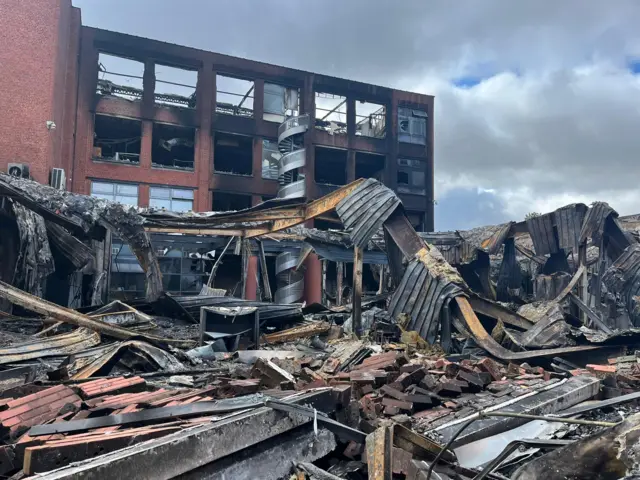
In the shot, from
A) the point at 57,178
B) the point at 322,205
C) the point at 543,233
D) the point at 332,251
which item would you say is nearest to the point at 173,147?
the point at 57,178

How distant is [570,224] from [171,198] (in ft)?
66.7

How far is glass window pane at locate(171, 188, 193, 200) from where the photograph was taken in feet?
85.2

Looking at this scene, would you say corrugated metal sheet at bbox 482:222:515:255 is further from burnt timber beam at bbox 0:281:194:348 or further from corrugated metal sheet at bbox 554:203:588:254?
burnt timber beam at bbox 0:281:194:348

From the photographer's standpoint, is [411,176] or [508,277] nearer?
[508,277]

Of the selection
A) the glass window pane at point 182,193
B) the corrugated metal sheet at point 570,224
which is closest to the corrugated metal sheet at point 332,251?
the corrugated metal sheet at point 570,224

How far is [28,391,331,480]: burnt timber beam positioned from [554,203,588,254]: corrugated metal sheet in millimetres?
9765

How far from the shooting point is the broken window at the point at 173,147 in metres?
26.5

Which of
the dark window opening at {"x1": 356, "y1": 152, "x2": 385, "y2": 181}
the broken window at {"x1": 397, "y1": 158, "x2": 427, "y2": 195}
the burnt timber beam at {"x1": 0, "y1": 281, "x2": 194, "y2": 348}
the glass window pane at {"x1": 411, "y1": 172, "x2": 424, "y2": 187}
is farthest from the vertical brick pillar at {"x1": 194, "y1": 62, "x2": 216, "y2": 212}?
the burnt timber beam at {"x1": 0, "y1": 281, "x2": 194, "y2": 348}

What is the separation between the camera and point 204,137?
26594mm

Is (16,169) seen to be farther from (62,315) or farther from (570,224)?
(570,224)

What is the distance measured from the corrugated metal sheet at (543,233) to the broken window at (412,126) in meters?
20.2

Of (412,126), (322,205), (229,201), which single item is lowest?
(322,205)

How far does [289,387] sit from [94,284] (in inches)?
391

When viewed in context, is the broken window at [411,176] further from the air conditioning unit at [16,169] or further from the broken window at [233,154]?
the air conditioning unit at [16,169]
